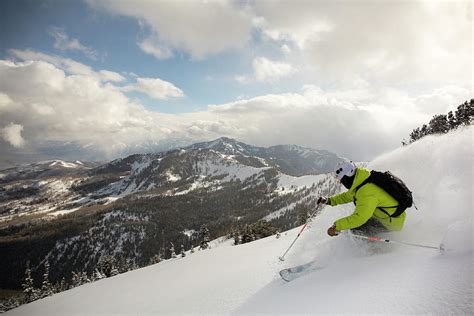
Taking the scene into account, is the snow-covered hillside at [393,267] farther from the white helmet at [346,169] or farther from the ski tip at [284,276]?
the white helmet at [346,169]

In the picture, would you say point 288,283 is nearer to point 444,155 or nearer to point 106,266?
point 444,155

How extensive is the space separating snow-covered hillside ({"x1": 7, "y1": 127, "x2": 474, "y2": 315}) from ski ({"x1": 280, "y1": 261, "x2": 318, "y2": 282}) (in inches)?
9.7

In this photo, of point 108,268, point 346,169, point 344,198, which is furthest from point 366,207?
point 108,268

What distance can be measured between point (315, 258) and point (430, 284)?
4498 millimetres

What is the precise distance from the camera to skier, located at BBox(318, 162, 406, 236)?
6.41 meters

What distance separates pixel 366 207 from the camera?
20.9 ft

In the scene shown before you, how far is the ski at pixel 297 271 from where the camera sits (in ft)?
26.6

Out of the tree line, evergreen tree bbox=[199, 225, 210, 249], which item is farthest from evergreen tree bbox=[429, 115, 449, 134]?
evergreen tree bbox=[199, 225, 210, 249]

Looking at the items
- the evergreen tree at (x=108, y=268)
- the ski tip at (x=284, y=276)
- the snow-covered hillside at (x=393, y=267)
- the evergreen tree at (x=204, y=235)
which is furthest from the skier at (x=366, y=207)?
the evergreen tree at (x=108, y=268)

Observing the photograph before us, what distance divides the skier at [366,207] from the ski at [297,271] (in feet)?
6.56

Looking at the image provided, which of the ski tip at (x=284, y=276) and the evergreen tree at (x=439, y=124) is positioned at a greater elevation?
the evergreen tree at (x=439, y=124)

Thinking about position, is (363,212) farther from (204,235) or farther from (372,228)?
(204,235)

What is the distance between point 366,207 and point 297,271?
3398mm

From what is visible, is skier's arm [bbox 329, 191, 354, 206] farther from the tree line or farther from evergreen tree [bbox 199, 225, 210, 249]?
evergreen tree [bbox 199, 225, 210, 249]
